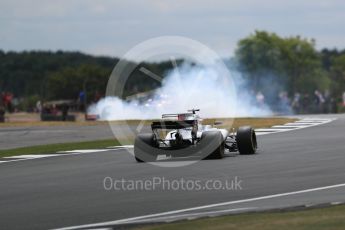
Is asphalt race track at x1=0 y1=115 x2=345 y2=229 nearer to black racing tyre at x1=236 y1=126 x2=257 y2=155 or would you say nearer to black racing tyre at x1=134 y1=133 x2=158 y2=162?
black racing tyre at x1=134 y1=133 x2=158 y2=162

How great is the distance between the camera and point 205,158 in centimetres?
1955

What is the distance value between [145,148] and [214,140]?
4.93 ft

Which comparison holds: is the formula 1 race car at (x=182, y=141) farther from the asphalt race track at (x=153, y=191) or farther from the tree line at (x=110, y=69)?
the tree line at (x=110, y=69)

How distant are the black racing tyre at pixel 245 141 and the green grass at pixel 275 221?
917 centimetres

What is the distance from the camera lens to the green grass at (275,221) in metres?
9.77

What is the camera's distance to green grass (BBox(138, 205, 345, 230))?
9.77 meters

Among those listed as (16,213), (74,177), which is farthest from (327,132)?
(16,213)

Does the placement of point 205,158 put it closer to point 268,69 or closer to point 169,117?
point 169,117

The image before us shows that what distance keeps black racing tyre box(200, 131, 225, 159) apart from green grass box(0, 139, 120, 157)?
6451mm

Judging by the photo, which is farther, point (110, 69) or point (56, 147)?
point (110, 69)

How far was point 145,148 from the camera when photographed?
64.2 feet
